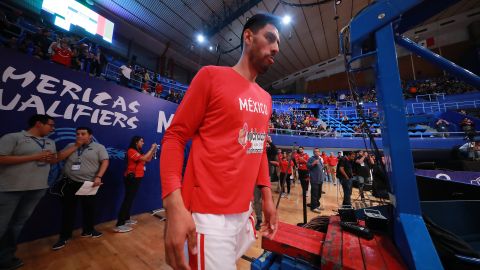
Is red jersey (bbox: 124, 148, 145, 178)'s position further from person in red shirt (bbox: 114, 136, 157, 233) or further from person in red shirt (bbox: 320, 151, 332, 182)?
person in red shirt (bbox: 320, 151, 332, 182)

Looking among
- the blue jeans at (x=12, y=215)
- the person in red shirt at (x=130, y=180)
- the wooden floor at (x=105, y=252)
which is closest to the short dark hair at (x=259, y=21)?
the wooden floor at (x=105, y=252)

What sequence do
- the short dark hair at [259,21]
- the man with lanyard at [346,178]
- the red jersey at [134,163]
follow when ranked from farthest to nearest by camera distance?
the man with lanyard at [346,178], the red jersey at [134,163], the short dark hair at [259,21]

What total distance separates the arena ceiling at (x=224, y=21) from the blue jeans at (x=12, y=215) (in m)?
10.1

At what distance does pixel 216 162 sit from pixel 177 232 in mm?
294

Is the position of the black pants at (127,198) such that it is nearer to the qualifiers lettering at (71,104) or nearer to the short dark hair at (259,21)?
the qualifiers lettering at (71,104)

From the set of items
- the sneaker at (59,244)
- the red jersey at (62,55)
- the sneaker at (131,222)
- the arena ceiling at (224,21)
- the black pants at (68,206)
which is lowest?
the sneaker at (131,222)

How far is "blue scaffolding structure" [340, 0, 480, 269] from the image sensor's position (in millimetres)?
1118

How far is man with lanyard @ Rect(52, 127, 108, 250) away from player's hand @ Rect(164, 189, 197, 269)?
11.6ft

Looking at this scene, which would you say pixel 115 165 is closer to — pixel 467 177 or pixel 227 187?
pixel 227 187

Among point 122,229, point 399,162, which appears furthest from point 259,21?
A: point 122,229

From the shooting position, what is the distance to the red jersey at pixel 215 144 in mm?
767

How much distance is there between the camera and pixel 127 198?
12.5ft


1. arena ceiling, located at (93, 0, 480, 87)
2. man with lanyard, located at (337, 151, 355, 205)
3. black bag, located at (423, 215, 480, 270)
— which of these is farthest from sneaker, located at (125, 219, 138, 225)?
arena ceiling, located at (93, 0, 480, 87)

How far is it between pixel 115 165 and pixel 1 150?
6.08 ft
